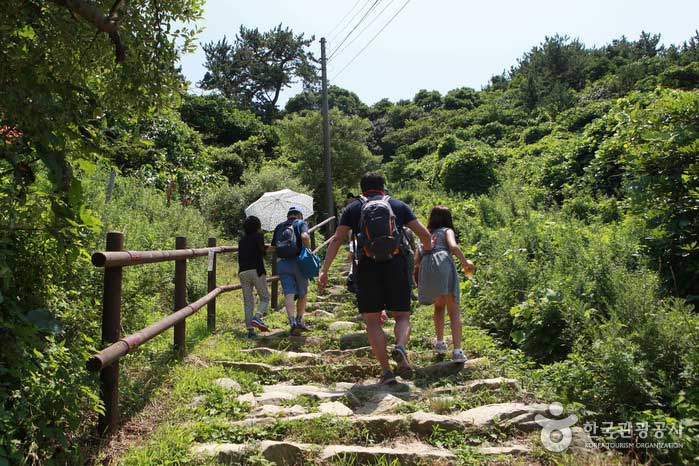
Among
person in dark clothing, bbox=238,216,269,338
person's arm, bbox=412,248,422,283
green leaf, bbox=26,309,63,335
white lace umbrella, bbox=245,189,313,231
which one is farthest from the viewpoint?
white lace umbrella, bbox=245,189,313,231

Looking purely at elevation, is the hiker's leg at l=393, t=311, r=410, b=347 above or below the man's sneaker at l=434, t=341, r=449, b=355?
above

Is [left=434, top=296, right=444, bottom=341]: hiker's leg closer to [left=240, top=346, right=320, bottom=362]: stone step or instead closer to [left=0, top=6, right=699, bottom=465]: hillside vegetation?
[left=0, top=6, right=699, bottom=465]: hillside vegetation

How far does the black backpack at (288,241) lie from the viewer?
20.0 ft

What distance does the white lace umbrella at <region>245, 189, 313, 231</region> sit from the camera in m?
11.2

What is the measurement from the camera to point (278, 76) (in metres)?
36.8

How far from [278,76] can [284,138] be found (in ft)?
50.5

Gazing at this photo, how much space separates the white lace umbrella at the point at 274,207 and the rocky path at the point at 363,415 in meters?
6.56

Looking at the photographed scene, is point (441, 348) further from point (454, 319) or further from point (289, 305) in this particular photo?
point (289, 305)

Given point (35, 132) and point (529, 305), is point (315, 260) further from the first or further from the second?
point (35, 132)

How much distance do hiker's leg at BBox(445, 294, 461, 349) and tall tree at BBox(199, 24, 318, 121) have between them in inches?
1335

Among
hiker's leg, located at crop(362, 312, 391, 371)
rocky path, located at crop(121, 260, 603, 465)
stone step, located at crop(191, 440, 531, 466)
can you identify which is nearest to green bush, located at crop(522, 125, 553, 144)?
rocky path, located at crop(121, 260, 603, 465)

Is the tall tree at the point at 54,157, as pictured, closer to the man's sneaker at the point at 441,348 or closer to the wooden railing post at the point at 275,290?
the man's sneaker at the point at 441,348

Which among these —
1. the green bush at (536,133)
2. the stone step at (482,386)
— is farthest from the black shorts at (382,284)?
the green bush at (536,133)

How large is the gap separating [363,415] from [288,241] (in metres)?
3.18
